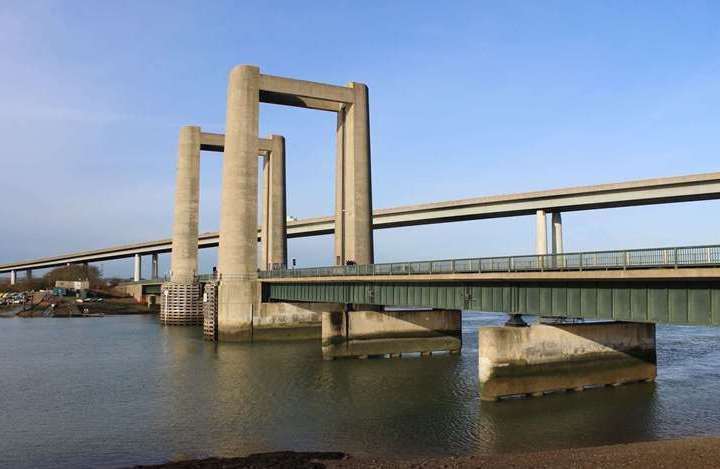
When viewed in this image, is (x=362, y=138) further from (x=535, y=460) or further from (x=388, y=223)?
(x=535, y=460)

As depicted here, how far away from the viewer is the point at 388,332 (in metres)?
49.6

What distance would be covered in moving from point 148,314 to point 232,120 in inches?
2508

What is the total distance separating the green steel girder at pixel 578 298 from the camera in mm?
26172

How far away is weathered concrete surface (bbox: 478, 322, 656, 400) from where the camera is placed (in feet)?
103

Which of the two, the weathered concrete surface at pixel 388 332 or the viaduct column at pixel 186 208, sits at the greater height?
the viaduct column at pixel 186 208

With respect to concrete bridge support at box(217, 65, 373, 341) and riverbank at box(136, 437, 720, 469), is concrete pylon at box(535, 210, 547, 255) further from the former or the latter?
riverbank at box(136, 437, 720, 469)

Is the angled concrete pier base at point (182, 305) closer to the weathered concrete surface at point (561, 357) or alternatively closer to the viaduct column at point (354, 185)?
the viaduct column at point (354, 185)

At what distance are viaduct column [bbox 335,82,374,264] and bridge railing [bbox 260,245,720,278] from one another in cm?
1955

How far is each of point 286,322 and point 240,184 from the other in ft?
50.4

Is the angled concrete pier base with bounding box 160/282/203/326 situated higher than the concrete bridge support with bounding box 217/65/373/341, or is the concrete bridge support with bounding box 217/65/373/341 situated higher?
the concrete bridge support with bounding box 217/65/373/341

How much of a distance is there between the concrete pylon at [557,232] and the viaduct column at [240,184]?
4149 centimetres

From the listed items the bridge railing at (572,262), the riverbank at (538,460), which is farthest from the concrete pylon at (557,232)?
the riverbank at (538,460)

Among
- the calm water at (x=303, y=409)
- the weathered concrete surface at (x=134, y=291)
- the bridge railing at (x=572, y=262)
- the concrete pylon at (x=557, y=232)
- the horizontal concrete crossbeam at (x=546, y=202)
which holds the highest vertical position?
the horizontal concrete crossbeam at (x=546, y=202)

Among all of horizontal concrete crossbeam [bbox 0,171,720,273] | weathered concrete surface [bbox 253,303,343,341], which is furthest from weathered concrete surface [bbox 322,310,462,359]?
horizontal concrete crossbeam [bbox 0,171,720,273]
